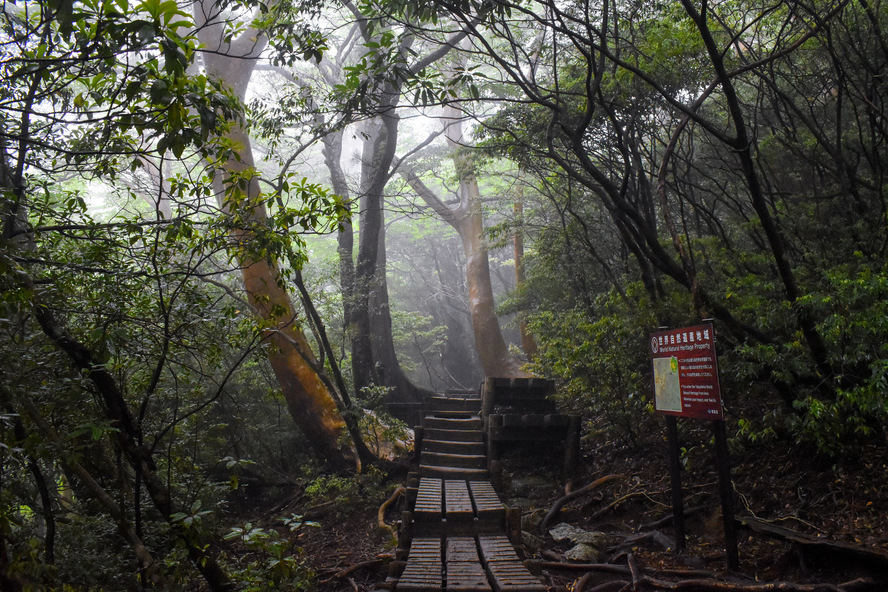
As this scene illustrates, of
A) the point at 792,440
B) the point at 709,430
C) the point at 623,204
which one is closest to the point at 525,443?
the point at 709,430

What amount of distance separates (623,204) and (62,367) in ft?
16.9

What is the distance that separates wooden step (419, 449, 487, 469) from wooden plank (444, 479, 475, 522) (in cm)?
132

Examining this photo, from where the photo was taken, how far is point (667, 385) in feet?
15.9

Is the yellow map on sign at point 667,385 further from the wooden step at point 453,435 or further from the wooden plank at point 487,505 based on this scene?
the wooden step at point 453,435

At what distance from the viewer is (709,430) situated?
6.73 m

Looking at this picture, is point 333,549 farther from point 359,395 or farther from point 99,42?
point 99,42

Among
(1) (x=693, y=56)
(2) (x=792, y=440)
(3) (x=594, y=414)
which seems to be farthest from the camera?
(3) (x=594, y=414)

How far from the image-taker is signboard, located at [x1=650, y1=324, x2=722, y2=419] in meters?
4.23

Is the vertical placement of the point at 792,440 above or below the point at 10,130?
below

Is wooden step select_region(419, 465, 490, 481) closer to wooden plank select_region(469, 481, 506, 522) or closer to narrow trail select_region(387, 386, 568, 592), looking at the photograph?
narrow trail select_region(387, 386, 568, 592)

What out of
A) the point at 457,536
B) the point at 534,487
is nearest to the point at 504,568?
the point at 457,536

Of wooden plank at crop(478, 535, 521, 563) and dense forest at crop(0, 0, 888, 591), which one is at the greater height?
dense forest at crop(0, 0, 888, 591)

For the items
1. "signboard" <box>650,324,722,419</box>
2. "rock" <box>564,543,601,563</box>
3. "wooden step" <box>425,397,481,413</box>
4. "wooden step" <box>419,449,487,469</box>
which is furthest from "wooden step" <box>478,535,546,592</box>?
"wooden step" <box>425,397,481,413</box>

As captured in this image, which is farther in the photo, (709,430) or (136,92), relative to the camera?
(709,430)
